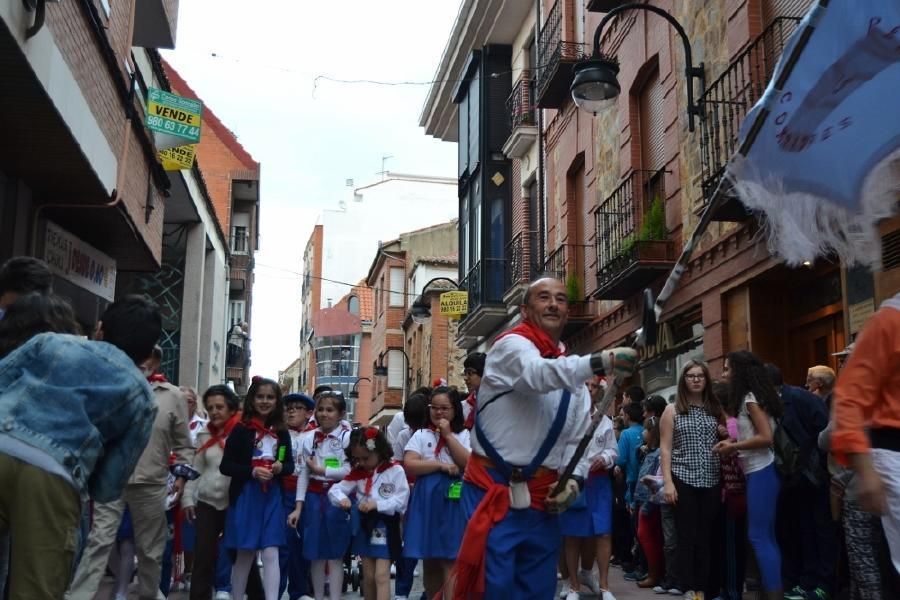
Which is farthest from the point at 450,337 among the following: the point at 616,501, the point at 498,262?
the point at 616,501

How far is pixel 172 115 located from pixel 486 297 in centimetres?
1274

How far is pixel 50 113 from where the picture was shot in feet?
29.1

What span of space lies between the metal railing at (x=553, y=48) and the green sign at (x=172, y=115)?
22.4 feet

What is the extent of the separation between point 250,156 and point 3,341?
37741 mm

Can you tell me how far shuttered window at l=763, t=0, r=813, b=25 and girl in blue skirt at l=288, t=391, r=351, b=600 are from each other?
6.16 meters

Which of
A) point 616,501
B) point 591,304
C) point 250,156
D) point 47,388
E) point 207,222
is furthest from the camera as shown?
point 250,156

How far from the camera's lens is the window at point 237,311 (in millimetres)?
42344

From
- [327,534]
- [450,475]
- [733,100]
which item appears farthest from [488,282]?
[450,475]

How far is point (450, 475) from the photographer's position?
8453 mm

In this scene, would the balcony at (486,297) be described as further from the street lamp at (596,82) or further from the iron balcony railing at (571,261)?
the street lamp at (596,82)

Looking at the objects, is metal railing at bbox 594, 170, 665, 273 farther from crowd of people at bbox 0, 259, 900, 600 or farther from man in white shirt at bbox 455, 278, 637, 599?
man in white shirt at bbox 455, 278, 637, 599

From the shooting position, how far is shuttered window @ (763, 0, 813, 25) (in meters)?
10.9

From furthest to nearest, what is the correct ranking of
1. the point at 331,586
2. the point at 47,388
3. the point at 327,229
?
the point at 327,229, the point at 331,586, the point at 47,388

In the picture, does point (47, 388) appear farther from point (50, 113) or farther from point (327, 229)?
point (327, 229)
